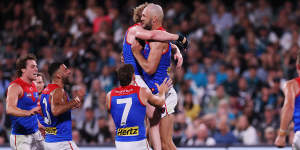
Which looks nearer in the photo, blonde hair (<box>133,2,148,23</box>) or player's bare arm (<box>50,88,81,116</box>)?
player's bare arm (<box>50,88,81,116</box>)

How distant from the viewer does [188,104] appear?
35.8 feet

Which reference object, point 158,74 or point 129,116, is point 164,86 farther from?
point 129,116

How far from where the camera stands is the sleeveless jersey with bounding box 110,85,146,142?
5945 mm

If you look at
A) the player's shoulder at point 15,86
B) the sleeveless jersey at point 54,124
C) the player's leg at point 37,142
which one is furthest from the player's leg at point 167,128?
the player's shoulder at point 15,86

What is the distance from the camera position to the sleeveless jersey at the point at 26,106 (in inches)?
273

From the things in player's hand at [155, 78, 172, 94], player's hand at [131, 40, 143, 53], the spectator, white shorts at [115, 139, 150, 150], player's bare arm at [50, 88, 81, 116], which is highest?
player's hand at [131, 40, 143, 53]

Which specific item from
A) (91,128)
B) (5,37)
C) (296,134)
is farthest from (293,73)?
(5,37)

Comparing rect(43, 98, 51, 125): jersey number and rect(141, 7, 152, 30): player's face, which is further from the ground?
rect(141, 7, 152, 30): player's face

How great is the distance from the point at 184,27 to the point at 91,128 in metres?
3.85

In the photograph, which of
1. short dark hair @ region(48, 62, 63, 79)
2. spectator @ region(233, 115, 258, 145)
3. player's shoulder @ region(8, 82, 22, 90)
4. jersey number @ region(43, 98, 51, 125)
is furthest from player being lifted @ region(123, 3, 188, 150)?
spectator @ region(233, 115, 258, 145)

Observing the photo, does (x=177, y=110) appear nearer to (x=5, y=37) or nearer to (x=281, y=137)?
(x=281, y=137)

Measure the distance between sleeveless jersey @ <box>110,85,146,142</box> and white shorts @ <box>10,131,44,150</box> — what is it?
5.11ft

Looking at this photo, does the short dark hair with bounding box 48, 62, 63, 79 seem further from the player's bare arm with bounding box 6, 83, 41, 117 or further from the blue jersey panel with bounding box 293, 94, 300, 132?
the blue jersey panel with bounding box 293, 94, 300, 132

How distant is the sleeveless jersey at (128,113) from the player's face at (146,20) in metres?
0.83
